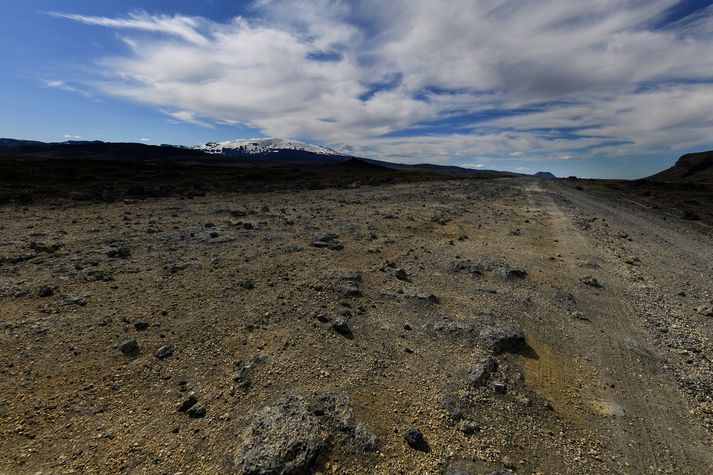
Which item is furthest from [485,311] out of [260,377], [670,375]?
[260,377]

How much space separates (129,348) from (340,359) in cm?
419

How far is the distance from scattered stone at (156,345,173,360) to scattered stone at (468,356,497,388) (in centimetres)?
589

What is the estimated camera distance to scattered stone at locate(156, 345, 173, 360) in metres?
7.10

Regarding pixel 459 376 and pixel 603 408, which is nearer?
pixel 603 408

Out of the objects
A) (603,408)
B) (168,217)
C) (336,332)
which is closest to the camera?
(603,408)

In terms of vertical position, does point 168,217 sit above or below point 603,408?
above

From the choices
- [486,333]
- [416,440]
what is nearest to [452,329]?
[486,333]

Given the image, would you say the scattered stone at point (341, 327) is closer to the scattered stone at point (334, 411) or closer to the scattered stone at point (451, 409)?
the scattered stone at point (334, 411)

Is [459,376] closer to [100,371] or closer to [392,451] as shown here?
[392,451]

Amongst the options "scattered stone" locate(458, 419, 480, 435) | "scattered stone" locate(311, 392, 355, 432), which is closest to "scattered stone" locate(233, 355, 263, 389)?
"scattered stone" locate(311, 392, 355, 432)

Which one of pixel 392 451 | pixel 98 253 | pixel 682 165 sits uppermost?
pixel 682 165

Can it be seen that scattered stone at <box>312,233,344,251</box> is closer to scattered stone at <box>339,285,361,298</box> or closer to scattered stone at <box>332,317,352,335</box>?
scattered stone at <box>339,285,361,298</box>

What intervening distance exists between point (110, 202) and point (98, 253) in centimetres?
1355

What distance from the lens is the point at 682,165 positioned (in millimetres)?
163875
